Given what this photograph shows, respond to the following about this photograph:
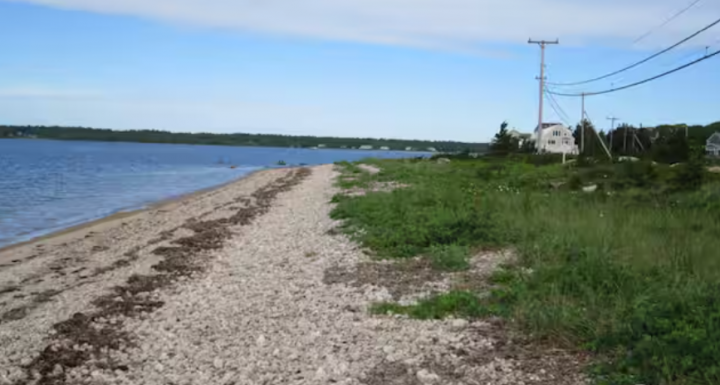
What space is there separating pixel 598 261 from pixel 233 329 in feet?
17.9

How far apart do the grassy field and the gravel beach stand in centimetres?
59

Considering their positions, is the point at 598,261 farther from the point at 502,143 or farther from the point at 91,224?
the point at 502,143

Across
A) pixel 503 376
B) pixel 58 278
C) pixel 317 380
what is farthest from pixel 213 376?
pixel 58 278

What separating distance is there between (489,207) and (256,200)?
1614 cm

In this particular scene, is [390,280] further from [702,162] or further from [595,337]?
[702,162]

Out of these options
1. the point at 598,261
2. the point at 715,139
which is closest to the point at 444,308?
the point at 598,261

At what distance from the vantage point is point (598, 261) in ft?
32.7

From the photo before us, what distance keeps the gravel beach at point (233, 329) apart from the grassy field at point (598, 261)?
588 millimetres

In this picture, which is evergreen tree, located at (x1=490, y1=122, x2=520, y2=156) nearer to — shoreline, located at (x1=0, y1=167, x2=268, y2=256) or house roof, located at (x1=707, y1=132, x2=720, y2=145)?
house roof, located at (x1=707, y1=132, x2=720, y2=145)

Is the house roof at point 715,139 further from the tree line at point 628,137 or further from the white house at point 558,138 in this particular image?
the white house at point 558,138

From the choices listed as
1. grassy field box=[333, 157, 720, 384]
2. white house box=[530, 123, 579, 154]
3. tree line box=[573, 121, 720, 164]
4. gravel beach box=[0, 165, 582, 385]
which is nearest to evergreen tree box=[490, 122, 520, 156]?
tree line box=[573, 121, 720, 164]

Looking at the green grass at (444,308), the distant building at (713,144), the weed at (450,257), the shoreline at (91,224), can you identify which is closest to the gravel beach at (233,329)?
the green grass at (444,308)

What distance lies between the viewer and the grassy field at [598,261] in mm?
6352

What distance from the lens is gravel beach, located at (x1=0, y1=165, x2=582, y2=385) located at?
7.09 m
